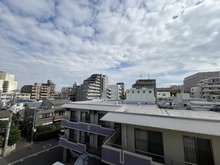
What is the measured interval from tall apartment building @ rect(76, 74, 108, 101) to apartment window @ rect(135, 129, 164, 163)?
173 feet

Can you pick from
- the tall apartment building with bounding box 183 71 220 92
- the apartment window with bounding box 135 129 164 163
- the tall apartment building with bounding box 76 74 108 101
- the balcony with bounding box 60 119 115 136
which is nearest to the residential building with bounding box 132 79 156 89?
the tall apartment building with bounding box 76 74 108 101

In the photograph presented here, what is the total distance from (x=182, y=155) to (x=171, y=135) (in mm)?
1059

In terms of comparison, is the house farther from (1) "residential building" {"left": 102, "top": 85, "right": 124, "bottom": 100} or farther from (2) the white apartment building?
(1) "residential building" {"left": 102, "top": 85, "right": 124, "bottom": 100}

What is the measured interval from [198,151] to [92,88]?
194ft

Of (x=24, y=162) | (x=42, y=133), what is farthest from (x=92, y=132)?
(x=42, y=133)

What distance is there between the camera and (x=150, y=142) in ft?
21.5

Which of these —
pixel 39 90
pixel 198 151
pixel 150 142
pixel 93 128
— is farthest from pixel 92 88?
pixel 198 151

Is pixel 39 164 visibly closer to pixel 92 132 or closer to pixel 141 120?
Result: pixel 92 132

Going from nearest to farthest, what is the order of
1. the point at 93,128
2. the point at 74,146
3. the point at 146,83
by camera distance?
the point at 93,128
the point at 74,146
the point at 146,83

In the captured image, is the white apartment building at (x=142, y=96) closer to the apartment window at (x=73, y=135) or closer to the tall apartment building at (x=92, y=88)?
the apartment window at (x=73, y=135)

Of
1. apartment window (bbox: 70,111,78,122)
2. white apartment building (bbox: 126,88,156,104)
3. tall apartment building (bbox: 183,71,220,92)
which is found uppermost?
tall apartment building (bbox: 183,71,220,92)

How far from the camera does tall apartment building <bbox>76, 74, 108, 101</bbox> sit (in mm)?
58281

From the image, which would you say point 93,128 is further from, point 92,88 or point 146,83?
point 146,83

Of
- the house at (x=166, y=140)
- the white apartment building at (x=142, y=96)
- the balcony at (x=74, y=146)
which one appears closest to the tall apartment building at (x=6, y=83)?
the balcony at (x=74, y=146)
